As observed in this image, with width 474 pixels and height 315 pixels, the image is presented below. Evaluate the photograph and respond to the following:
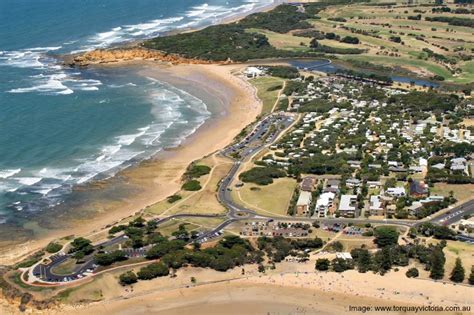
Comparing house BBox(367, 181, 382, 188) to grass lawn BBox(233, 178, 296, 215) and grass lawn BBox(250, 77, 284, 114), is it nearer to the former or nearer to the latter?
grass lawn BBox(233, 178, 296, 215)

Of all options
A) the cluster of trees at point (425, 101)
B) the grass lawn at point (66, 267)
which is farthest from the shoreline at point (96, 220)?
the cluster of trees at point (425, 101)

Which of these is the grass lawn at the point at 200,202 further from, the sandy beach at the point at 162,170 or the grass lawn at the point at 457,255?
the grass lawn at the point at 457,255

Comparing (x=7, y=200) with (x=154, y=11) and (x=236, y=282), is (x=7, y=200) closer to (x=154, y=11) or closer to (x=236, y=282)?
(x=236, y=282)

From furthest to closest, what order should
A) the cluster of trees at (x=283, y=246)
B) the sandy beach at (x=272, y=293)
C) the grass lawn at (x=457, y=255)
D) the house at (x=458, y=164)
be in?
the house at (x=458, y=164) < the cluster of trees at (x=283, y=246) < the grass lawn at (x=457, y=255) < the sandy beach at (x=272, y=293)

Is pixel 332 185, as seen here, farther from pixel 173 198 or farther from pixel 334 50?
pixel 334 50

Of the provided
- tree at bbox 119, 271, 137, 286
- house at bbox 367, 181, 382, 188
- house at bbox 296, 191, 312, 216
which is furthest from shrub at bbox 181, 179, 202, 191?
tree at bbox 119, 271, 137, 286

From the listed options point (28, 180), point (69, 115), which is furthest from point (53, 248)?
point (69, 115)
